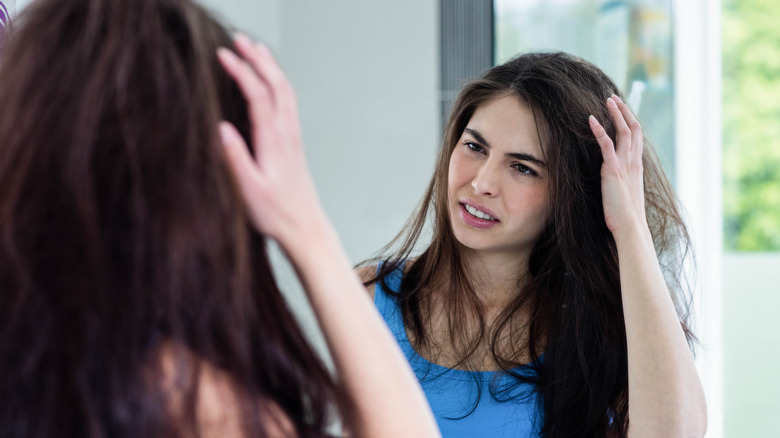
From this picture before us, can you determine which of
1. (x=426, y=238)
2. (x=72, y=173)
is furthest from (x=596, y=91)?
(x=72, y=173)

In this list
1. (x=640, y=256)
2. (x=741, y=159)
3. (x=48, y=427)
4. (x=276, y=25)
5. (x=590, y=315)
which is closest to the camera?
(x=48, y=427)

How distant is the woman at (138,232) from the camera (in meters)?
0.56

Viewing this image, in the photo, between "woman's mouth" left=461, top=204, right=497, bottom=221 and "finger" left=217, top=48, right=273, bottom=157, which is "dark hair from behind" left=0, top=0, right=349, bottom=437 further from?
"woman's mouth" left=461, top=204, right=497, bottom=221

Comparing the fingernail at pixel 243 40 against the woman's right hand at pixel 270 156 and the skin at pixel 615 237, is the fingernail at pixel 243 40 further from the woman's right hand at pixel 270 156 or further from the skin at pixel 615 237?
the skin at pixel 615 237

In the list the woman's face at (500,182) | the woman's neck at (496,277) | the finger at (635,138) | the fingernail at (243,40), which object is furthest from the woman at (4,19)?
the finger at (635,138)

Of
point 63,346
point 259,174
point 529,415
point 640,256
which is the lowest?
point 529,415

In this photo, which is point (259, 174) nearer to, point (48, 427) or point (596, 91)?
point (48, 427)

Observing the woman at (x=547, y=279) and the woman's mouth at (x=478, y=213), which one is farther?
the woman's mouth at (x=478, y=213)

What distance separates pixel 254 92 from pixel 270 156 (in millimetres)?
52

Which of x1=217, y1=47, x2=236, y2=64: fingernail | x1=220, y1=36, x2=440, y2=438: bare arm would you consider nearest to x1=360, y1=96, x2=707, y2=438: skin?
x1=220, y1=36, x2=440, y2=438: bare arm

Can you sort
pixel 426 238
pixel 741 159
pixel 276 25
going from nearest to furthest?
pixel 426 238 < pixel 276 25 < pixel 741 159

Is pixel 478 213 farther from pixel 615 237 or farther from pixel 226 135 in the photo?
pixel 226 135

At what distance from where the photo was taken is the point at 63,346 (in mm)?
565

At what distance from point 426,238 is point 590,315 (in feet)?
1.65
